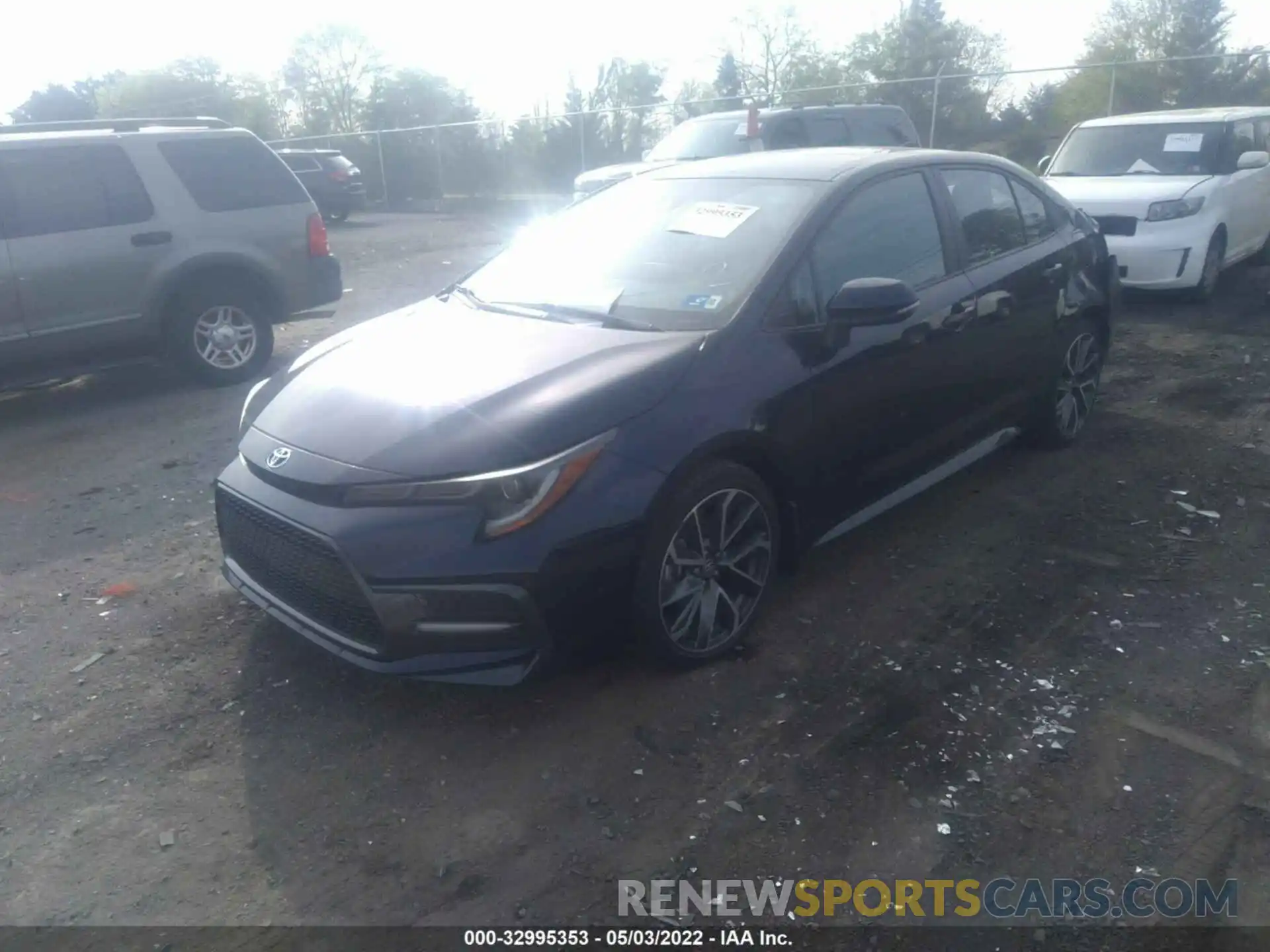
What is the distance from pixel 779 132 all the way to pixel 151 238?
7587 millimetres

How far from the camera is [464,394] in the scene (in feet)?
11.9

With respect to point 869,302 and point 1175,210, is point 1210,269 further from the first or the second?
point 869,302

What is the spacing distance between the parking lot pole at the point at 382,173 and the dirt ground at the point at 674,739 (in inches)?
1029

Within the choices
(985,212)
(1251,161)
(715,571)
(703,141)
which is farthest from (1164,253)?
(715,571)

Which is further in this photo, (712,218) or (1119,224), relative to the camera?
(1119,224)

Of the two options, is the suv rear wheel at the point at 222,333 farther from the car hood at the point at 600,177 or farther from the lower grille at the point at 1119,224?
the lower grille at the point at 1119,224

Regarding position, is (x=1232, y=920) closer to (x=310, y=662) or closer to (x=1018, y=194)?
(x=310, y=662)

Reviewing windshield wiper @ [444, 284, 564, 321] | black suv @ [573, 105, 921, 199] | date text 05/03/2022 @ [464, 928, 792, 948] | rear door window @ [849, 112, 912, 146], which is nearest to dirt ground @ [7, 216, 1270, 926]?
date text 05/03/2022 @ [464, 928, 792, 948]

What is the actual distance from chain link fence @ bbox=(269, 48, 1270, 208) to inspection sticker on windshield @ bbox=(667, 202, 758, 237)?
1986 centimetres

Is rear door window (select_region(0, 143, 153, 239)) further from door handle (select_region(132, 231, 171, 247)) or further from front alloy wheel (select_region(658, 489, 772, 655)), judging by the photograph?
front alloy wheel (select_region(658, 489, 772, 655))

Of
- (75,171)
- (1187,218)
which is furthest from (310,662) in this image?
(1187,218)

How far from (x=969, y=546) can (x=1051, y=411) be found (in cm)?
137

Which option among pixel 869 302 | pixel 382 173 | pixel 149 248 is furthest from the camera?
pixel 382 173

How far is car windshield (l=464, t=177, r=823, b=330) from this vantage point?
4.12 metres
